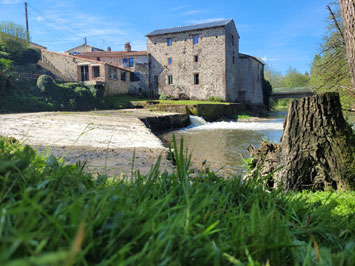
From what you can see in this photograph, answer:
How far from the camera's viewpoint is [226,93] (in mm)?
34219

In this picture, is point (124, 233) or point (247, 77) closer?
point (124, 233)

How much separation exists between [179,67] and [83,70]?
12653 millimetres

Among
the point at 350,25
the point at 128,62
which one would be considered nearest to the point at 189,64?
the point at 128,62

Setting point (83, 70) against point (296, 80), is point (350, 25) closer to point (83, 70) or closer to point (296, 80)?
point (83, 70)

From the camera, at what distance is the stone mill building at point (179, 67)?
32781mm

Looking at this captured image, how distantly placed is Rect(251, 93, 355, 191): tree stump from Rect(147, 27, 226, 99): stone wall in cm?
3071

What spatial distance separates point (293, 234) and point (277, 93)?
2098 inches

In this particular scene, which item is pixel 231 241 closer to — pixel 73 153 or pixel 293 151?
pixel 293 151

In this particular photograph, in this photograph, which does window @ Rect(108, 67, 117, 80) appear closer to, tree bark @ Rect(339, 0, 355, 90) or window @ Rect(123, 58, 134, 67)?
window @ Rect(123, 58, 134, 67)

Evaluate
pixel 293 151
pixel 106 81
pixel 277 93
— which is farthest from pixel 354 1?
pixel 277 93

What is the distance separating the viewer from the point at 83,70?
32.6 m

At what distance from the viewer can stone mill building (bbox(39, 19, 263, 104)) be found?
1291 inches

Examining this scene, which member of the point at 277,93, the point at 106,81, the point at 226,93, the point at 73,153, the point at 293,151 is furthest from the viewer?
the point at 277,93

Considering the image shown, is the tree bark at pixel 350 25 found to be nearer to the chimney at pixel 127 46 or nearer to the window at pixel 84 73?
the window at pixel 84 73
